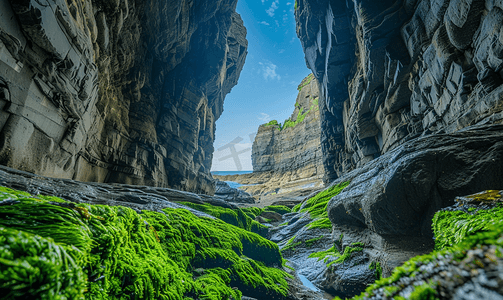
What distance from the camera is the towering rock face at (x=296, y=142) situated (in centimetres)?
5484

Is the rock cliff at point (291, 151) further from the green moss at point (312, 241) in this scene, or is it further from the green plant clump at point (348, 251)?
the green plant clump at point (348, 251)

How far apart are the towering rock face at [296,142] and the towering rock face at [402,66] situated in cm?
2577

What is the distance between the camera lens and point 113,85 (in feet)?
58.2

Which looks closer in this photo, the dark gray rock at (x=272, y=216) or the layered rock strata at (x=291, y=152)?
the dark gray rock at (x=272, y=216)

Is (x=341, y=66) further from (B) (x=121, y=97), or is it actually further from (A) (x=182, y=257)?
(A) (x=182, y=257)

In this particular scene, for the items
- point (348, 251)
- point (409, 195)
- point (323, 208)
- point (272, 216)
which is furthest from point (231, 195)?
point (409, 195)

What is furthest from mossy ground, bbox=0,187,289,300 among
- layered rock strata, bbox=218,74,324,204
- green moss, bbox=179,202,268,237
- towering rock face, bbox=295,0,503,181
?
layered rock strata, bbox=218,74,324,204

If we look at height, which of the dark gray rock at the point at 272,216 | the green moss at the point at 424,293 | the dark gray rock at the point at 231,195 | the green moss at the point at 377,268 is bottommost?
the green moss at the point at 377,268

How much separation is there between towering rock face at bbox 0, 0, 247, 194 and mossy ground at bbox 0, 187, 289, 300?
859cm

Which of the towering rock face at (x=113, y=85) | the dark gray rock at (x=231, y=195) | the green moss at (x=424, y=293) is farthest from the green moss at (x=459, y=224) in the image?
the dark gray rock at (x=231, y=195)

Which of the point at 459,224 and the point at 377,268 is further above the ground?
the point at 459,224

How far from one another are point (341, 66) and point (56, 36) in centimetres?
2391

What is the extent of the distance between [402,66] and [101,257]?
748 inches

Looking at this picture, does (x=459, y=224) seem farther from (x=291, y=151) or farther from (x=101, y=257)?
(x=291, y=151)
